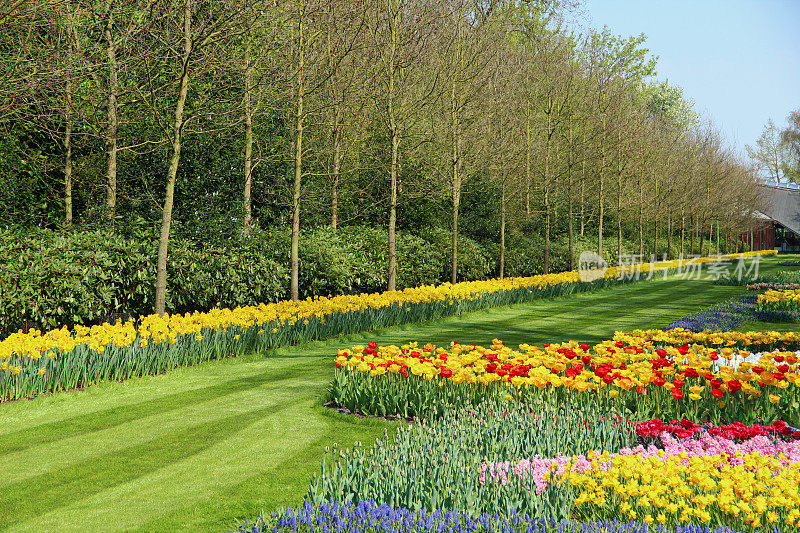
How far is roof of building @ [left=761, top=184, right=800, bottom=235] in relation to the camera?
2403 inches

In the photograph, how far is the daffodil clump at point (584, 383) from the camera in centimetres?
532

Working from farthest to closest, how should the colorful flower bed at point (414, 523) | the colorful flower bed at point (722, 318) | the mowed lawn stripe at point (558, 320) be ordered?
the mowed lawn stripe at point (558, 320) → the colorful flower bed at point (722, 318) → the colorful flower bed at point (414, 523)

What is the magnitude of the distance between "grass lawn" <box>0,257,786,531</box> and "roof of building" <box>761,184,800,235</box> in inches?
2504

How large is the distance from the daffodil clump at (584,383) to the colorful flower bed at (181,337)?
2372 millimetres

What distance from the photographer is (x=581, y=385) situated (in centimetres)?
526

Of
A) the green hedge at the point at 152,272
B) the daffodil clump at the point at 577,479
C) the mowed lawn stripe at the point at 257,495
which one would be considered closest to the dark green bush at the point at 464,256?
the green hedge at the point at 152,272

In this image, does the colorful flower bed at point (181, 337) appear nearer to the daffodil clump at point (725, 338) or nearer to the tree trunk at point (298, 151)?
the tree trunk at point (298, 151)

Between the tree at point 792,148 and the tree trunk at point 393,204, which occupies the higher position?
the tree at point 792,148

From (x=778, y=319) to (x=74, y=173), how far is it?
14.6 meters

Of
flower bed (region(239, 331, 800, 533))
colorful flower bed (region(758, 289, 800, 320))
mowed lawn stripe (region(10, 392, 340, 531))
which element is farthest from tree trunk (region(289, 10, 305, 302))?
colorful flower bed (region(758, 289, 800, 320))

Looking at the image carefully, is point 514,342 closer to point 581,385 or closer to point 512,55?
point 581,385

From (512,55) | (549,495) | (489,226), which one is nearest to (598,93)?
(512,55)

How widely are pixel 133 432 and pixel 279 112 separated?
34.4 ft

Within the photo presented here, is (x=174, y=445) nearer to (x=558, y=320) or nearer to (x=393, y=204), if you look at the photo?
(x=393, y=204)
